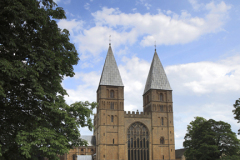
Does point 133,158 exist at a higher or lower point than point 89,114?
lower

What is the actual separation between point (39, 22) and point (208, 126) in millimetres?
38044

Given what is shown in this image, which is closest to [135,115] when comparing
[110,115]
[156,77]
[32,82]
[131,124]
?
[131,124]

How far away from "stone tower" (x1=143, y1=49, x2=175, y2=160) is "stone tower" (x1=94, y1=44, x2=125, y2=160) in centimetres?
705

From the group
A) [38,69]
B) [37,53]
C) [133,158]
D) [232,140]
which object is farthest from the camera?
[133,158]

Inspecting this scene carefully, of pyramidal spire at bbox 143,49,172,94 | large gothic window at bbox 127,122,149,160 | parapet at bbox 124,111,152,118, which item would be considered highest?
pyramidal spire at bbox 143,49,172,94

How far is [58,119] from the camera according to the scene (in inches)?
604

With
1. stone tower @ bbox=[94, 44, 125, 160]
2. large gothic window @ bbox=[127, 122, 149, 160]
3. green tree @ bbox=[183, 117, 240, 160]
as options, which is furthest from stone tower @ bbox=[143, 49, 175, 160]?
green tree @ bbox=[183, 117, 240, 160]

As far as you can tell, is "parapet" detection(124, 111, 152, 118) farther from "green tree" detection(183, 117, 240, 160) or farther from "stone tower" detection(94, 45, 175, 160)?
"green tree" detection(183, 117, 240, 160)

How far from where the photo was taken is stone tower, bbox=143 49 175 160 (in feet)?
186

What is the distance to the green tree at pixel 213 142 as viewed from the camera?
42.4 meters

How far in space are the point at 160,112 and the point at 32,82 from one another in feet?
157

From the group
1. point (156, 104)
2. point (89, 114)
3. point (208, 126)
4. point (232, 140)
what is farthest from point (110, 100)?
point (89, 114)

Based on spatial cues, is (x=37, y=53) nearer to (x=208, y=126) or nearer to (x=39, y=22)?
(x=39, y=22)

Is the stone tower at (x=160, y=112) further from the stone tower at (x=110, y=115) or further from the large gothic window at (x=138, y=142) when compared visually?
the stone tower at (x=110, y=115)
